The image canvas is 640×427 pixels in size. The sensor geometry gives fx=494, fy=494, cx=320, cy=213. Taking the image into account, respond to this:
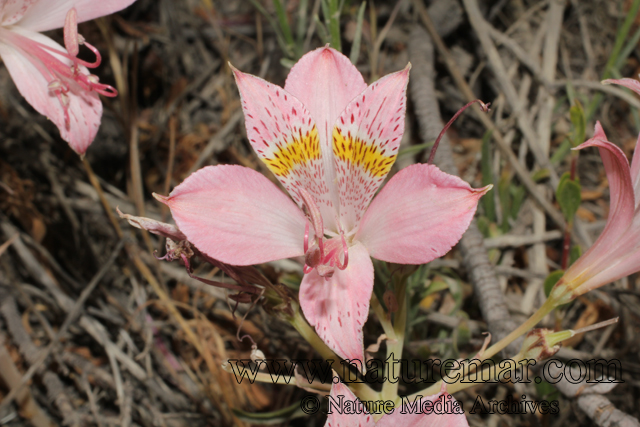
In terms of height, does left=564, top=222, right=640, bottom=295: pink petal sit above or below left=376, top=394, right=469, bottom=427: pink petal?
above

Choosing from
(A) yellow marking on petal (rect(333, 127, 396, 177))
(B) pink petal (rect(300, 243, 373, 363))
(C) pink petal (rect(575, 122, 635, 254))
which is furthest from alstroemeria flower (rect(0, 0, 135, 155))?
(C) pink petal (rect(575, 122, 635, 254))

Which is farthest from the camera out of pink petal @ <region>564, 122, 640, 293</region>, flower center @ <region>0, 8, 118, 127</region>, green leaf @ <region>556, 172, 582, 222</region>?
green leaf @ <region>556, 172, 582, 222</region>

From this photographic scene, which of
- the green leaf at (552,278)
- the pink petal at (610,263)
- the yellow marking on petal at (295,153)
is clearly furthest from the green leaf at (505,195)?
the yellow marking on petal at (295,153)

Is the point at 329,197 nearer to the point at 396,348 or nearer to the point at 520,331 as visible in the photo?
the point at 396,348

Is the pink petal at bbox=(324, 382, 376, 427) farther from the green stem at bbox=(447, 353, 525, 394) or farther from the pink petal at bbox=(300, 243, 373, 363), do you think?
the green stem at bbox=(447, 353, 525, 394)

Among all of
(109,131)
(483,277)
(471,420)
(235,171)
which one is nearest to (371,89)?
(235,171)

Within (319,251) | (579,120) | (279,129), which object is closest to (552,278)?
(579,120)

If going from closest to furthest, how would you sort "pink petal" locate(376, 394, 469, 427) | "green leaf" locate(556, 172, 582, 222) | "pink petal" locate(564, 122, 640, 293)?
"pink petal" locate(376, 394, 469, 427) < "pink petal" locate(564, 122, 640, 293) < "green leaf" locate(556, 172, 582, 222)
